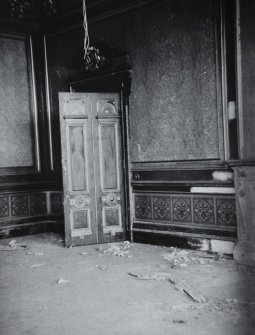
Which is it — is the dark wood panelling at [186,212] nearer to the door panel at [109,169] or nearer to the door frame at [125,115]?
the door frame at [125,115]

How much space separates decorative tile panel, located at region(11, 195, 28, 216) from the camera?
658 centimetres

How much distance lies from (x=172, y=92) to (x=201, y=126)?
609mm

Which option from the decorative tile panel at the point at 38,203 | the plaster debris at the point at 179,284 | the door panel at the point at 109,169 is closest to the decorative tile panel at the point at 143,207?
the door panel at the point at 109,169

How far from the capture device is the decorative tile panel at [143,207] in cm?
562

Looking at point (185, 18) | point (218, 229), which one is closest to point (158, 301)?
point (218, 229)

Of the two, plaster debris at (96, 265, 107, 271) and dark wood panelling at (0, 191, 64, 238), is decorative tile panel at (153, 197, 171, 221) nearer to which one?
Result: plaster debris at (96, 265, 107, 271)

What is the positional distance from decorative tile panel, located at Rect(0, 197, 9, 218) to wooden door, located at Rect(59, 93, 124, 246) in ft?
4.52

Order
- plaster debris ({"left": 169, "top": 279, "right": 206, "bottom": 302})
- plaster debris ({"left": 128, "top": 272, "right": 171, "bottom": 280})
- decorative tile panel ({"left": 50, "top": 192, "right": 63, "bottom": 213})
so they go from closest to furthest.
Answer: plaster debris ({"left": 169, "top": 279, "right": 206, "bottom": 302}) → plaster debris ({"left": 128, "top": 272, "right": 171, "bottom": 280}) → decorative tile panel ({"left": 50, "top": 192, "right": 63, "bottom": 213})

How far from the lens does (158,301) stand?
132 inches

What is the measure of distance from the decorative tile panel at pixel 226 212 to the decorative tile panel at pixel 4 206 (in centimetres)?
335

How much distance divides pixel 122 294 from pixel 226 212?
180 centimetres

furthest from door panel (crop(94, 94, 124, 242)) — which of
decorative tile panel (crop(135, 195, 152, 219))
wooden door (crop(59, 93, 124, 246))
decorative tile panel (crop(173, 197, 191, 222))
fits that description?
decorative tile panel (crop(173, 197, 191, 222))

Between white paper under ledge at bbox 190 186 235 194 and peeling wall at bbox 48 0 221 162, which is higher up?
peeling wall at bbox 48 0 221 162

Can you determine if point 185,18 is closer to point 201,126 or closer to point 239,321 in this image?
point 201,126
